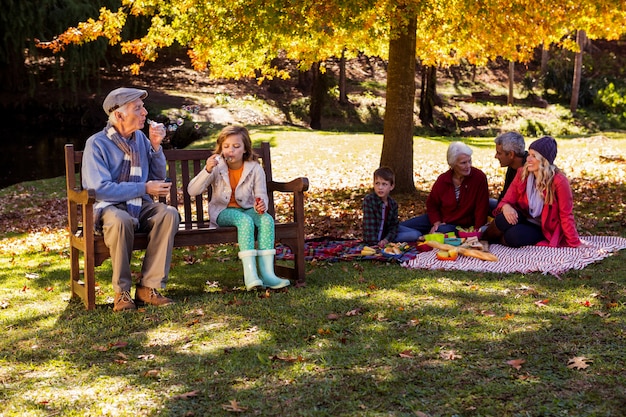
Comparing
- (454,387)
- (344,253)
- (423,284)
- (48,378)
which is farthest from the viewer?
(344,253)

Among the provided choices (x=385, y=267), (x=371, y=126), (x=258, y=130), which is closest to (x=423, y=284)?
(x=385, y=267)

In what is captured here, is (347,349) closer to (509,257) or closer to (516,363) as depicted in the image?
(516,363)

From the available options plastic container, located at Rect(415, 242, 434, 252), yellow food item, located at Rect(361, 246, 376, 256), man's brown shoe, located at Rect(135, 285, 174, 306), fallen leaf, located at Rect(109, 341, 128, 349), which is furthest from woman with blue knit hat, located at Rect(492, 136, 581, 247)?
fallen leaf, located at Rect(109, 341, 128, 349)

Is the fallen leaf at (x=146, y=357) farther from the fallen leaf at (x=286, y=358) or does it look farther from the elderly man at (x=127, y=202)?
the elderly man at (x=127, y=202)

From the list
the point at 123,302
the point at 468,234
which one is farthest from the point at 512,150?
the point at 123,302

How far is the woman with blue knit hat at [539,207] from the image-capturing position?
7.03m

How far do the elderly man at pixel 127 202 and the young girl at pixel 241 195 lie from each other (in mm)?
480

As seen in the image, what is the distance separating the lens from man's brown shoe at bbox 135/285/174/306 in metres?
5.51

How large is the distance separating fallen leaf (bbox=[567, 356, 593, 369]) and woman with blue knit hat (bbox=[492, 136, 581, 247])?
10.2 ft

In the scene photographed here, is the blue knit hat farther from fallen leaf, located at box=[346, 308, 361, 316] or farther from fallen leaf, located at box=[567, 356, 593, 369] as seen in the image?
fallen leaf, located at box=[567, 356, 593, 369]

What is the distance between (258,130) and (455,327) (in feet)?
61.1

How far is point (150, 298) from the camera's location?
5.54m

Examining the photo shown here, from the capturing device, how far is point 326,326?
4859mm

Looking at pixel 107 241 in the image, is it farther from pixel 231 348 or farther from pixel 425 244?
pixel 425 244
